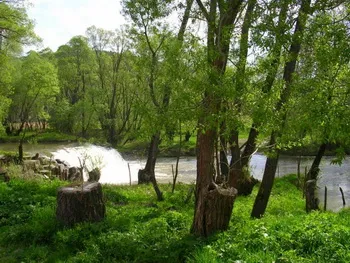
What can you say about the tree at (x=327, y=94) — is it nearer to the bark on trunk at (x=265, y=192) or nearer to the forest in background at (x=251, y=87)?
the forest in background at (x=251, y=87)

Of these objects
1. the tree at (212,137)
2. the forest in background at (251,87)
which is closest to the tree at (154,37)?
the forest in background at (251,87)

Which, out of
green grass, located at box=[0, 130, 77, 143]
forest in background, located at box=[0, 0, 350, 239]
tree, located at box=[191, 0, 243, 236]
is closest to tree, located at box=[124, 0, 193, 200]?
forest in background, located at box=[0, 0, 350, 239]

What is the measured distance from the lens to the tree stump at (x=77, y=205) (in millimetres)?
8219

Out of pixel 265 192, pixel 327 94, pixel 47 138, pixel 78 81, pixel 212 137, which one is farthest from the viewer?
pixel 78 81

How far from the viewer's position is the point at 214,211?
707cm

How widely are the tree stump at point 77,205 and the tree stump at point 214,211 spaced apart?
256cm

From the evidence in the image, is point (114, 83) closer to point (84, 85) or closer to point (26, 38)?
point (84, 85)

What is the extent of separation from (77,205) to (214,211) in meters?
3.12

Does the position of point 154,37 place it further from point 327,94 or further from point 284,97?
point 327,94

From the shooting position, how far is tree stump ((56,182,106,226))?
8219mm

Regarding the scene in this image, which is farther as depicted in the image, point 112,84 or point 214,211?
point 112,84

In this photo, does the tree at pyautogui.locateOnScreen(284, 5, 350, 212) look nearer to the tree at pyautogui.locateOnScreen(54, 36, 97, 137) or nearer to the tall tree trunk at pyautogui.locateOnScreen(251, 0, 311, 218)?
the tall tree trunk at pyautogui.locateOnScreen(251, 0, 311, 218)

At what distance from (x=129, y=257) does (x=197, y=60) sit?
3870mm

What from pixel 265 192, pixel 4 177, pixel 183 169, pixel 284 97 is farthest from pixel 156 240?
pixel 183 169
